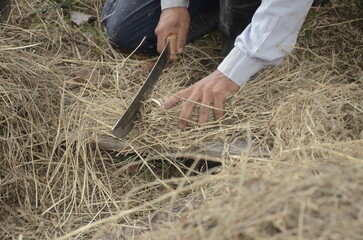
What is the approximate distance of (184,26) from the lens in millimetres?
2379

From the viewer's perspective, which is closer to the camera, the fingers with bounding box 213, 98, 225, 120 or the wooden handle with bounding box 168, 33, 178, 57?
the fingers with bounding box 213, 98, 225, 120

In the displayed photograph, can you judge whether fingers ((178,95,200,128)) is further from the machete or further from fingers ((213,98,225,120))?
the machete

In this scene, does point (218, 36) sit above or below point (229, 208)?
below

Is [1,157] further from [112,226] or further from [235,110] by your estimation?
[235,110]

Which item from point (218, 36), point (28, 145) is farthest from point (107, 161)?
point (218, 36)

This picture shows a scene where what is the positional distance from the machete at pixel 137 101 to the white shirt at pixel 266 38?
287mm

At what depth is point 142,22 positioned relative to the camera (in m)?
2.58

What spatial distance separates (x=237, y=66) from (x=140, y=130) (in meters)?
0.40

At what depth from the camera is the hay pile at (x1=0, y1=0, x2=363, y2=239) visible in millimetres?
1614

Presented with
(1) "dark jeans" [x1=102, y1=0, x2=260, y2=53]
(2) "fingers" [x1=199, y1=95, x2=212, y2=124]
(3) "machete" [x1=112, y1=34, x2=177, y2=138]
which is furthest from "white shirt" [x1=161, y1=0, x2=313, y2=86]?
(1) "dark jeans" [x1=102, y1=0, x2=260, y2=53]

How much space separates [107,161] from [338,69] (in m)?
0.98

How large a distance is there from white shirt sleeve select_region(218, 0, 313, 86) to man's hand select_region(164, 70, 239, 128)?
0.03 metres

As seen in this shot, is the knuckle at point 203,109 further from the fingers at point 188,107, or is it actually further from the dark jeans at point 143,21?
the dark jeans at point 143,21

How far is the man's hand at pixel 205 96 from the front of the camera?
1.92m
